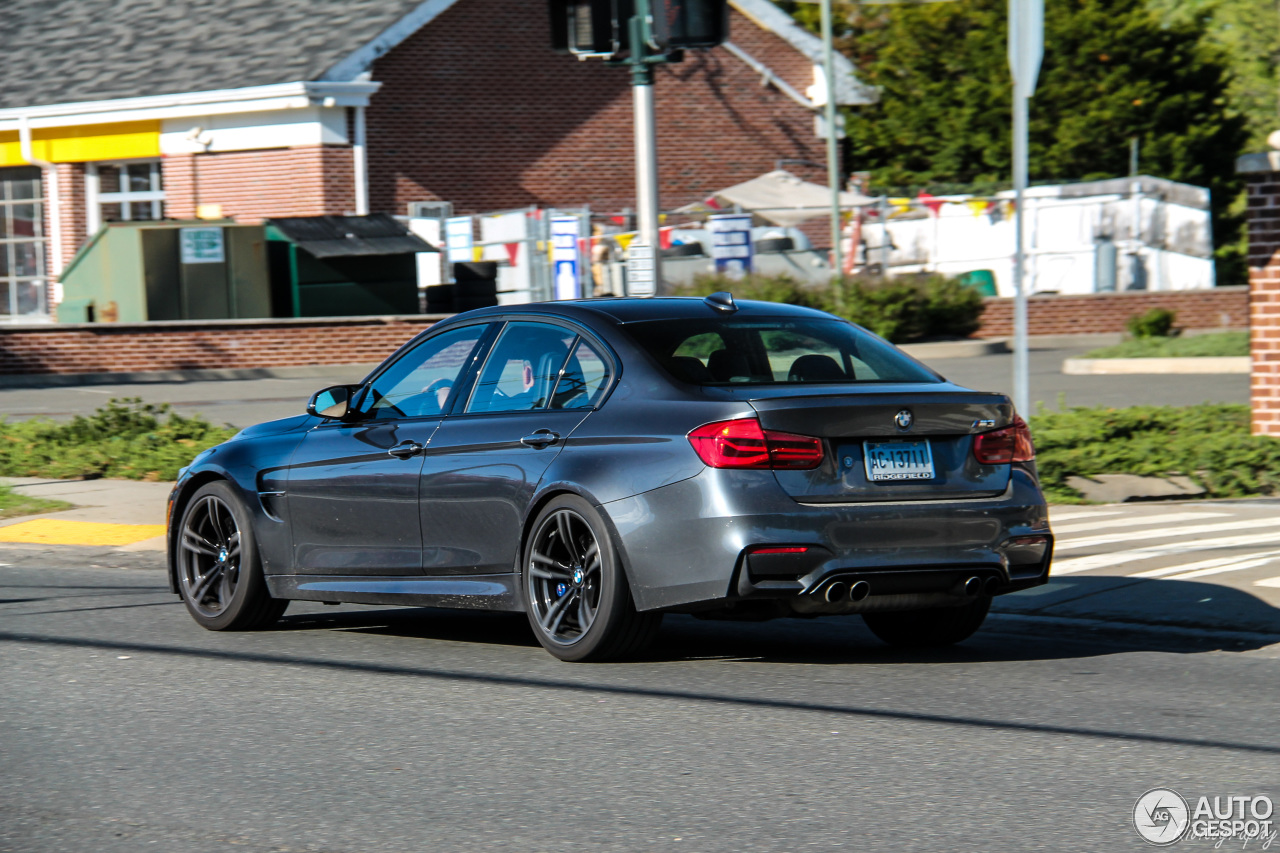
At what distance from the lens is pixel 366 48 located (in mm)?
33094

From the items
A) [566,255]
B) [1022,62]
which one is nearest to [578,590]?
[1022,62]

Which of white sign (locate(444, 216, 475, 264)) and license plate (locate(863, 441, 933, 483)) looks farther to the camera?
white sign (locate(444, 216, 475, 264))

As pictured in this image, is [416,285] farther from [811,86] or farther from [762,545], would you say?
[762,545]

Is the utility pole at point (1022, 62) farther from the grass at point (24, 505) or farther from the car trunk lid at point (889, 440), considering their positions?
the grass at point (24, 505)

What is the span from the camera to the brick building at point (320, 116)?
1305 inches

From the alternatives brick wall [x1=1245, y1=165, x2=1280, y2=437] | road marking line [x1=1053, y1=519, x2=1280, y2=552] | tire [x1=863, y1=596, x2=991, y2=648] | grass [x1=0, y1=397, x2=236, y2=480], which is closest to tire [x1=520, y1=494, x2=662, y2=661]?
tire [x1=863, y1=596, x2=991, y2=648]

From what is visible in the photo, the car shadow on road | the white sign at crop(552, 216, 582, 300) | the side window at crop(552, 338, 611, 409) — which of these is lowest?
the car shadow on road

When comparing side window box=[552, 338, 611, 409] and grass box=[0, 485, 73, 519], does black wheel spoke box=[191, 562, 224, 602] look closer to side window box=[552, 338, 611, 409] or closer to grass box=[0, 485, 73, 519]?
side window box=[552, 338, 611, 409]

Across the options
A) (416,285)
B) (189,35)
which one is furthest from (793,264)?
(189,35)

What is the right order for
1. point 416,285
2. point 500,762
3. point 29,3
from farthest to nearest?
1. point 29,3
2. point 416,285
3. point 500,762

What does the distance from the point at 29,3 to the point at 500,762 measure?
37.6 metres

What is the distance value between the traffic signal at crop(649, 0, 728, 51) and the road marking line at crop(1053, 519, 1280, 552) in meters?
3.74

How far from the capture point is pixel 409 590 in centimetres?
790

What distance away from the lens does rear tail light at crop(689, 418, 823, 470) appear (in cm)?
677
